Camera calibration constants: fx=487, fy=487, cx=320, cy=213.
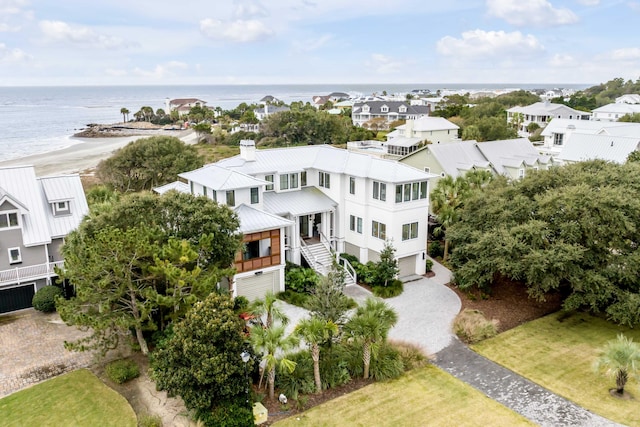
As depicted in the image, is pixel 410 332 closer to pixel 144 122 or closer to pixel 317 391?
pixel 317 391

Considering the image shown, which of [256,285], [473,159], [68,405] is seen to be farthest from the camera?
[473,159]

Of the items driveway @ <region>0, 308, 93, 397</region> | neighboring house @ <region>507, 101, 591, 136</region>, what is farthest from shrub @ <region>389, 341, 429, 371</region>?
neighboring house @ <region>507, 101, 591, 136</region>

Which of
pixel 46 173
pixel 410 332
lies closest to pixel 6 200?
pixel 410 332

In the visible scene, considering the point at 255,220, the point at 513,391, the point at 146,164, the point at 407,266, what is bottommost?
the point at 513,391

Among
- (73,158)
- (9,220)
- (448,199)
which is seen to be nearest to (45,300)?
(9,220)

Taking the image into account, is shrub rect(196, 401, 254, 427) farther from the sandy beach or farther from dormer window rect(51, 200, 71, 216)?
the sandy beach

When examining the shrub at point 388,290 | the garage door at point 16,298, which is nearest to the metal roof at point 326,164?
the shrub at point 388,290

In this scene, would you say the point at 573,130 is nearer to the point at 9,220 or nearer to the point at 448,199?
the point at 448,199
